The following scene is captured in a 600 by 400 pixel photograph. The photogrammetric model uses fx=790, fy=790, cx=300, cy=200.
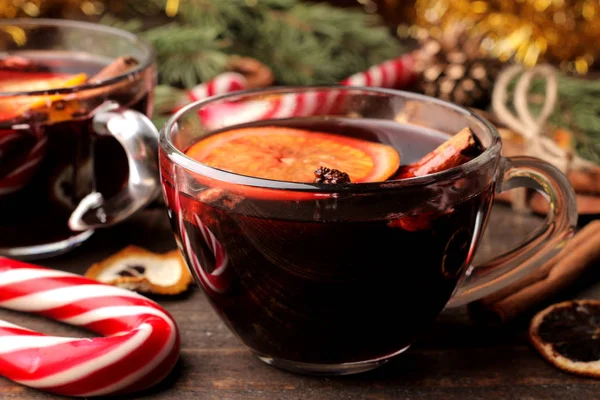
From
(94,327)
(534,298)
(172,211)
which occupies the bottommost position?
(94,327)

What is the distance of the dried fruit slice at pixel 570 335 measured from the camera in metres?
1.07

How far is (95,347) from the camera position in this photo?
100 cm

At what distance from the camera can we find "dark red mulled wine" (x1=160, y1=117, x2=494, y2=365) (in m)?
0.89

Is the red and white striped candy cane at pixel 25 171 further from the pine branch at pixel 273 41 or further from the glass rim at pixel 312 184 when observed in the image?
the pine branch at pixel 273 41

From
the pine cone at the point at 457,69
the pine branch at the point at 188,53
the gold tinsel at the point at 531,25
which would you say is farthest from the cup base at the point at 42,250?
the gold tinsel at the point at 531,25

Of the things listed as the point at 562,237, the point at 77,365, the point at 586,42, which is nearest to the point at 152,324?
the point at 77,365

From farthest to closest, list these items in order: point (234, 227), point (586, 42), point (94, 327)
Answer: point (586, 42) → point (94, 327) → point (234, 227)

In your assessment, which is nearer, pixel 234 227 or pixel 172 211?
pixel 234 227

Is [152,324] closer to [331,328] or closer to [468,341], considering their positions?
[331,328]

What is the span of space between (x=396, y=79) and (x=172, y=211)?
126cm

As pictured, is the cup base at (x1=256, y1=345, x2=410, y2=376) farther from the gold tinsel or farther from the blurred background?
the gold tinsel

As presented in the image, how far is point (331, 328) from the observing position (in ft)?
3.21

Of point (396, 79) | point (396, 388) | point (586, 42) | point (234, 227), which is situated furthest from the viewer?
point (586, 42)

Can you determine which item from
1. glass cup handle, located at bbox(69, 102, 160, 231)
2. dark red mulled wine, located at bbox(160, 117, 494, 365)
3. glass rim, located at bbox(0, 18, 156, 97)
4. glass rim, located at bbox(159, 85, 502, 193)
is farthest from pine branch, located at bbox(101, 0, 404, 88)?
dark red mulled wine, located at bbox(160, 117, 494, 365)
